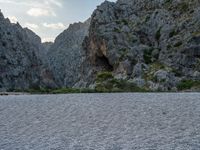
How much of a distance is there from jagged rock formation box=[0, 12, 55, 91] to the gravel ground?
87.9m

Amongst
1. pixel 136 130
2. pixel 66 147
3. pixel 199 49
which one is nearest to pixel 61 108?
pixel 136 130

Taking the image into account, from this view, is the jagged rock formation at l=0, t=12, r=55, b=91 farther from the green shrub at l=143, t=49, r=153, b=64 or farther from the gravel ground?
the gravel ground

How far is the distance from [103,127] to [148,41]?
71.9m

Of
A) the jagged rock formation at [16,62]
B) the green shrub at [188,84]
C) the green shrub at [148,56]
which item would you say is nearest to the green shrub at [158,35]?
the green shrub at [148,56]

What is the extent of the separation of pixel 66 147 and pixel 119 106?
13.3 metres

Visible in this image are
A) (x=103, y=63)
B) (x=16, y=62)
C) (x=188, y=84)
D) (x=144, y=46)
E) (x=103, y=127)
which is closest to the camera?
(x=103, y=127)

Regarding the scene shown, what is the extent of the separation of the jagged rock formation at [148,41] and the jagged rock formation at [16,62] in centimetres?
3040

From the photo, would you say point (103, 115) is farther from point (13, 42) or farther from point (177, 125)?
point (13, 42)

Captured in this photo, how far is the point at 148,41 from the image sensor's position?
3556 inches

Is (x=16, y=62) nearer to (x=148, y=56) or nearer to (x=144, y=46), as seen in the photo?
(x=144, y=46)

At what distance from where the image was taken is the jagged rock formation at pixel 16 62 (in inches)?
4688

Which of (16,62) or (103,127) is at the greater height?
(16,62)

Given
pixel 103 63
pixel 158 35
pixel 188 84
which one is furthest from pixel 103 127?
pixel 103 63

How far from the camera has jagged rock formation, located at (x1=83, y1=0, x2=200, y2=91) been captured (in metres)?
71.9
